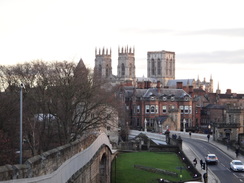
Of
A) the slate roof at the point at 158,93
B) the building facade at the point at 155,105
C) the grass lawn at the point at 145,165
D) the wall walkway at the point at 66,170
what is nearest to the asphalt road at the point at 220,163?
the grass lawn at the point at 145,165

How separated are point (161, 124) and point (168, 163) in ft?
135

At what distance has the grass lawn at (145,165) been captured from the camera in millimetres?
41322

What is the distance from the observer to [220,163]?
161 ft

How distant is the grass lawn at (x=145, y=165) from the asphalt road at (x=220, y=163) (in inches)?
102

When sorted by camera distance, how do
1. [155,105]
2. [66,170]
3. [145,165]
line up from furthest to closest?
[155,105], [145,165], [66,170]

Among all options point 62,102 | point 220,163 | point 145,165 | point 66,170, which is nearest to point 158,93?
point 220,163

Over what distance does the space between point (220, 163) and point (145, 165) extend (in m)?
7.36

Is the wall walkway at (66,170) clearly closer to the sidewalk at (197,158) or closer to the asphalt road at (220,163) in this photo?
the sidewalk at (197,158)

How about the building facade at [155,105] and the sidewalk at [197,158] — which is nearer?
the sidewalk at [197,158]

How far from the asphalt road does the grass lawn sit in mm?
2597

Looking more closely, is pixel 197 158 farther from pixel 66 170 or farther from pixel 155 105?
pixel 155 105

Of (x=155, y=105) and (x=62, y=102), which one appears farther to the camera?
(x=155, y=105)

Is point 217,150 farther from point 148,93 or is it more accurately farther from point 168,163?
point 148,93

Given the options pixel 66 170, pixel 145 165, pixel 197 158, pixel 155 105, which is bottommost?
pixel 145 165
